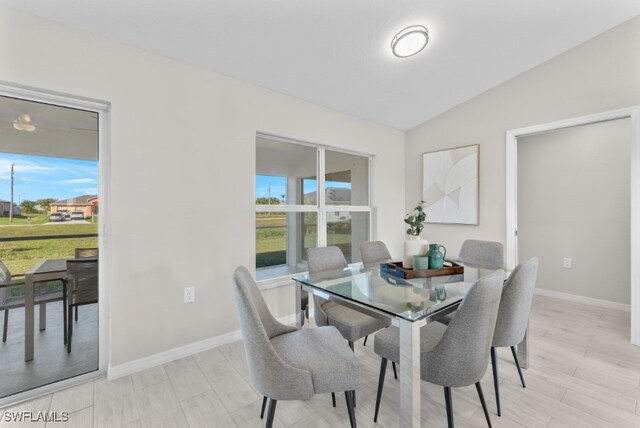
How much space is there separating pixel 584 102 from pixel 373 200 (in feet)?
7.82

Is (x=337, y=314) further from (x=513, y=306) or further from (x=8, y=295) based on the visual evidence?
(x=8, y=295)

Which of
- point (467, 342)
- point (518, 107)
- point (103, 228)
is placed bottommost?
point (467, 342)

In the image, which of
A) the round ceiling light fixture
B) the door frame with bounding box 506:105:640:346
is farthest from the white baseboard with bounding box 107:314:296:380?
the door frame with bounding box 506:105:640:346

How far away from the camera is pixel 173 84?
2.32 m

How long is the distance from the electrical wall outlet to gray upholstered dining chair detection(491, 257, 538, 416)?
2.21 metres

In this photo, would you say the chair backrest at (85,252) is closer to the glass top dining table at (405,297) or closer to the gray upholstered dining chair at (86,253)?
the gray upholstered dining chair at (86,253)

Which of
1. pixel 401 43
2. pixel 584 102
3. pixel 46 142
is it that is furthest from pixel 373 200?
pixel 46 142

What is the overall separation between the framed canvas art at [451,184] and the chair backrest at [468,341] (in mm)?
2631

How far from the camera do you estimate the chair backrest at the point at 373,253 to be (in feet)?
8.91

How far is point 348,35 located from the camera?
2.32 metres

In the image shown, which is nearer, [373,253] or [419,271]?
[419,271]

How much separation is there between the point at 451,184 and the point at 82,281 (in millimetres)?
4000

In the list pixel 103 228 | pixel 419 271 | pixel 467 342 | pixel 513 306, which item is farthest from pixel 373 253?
pixel 103 228

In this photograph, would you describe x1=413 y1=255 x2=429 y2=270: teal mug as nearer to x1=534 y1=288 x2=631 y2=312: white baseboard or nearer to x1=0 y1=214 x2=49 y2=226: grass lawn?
x1=0 y1=214 x2=49 y2=226: grass lawn
